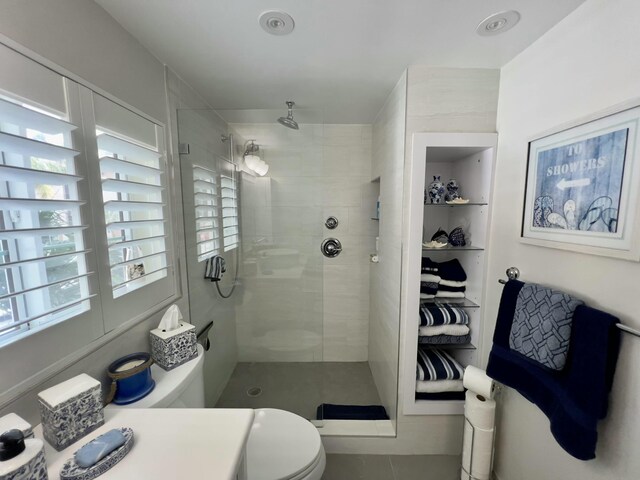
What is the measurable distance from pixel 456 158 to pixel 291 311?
1.55 metres

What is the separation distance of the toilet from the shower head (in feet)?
4.65

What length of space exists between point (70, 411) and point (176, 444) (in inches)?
11.5

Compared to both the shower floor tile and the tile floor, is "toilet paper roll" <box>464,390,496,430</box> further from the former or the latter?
the shower floor tile

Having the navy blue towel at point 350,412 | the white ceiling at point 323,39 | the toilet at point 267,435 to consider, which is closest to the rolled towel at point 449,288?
the navy blue towel at point 350,412

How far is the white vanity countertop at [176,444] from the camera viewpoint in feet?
1.86

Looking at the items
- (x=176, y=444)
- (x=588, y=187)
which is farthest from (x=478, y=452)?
(x=176, y=444)

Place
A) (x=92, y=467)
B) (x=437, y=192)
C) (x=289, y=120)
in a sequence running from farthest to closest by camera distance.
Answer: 1. (x=289, y=120)
2. (x=437, y=192)
3. (x=92, y=467)

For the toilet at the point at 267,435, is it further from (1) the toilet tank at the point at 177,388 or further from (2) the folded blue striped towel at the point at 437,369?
(2) the folded blue striped towel at the point at 437,369

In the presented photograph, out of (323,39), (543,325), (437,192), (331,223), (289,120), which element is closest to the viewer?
(543,325)

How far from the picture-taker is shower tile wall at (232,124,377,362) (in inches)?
66.9

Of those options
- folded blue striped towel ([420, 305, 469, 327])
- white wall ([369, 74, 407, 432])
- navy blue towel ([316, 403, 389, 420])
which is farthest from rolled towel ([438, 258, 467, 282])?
navy blue towel ([316, 403, 389, 420])

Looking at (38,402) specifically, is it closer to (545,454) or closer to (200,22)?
(200,22)

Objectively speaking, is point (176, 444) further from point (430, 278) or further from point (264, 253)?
point (430, 278)

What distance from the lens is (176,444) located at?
0.64 meters
